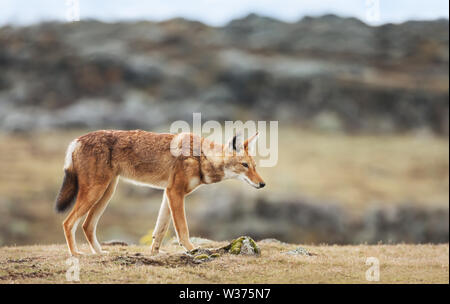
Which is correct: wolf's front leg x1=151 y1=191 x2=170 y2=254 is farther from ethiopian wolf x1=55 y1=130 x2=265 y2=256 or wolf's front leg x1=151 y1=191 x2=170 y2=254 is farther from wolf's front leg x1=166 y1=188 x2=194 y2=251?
wolf's front leg x1=166 y1=188 x2=194 y2=251

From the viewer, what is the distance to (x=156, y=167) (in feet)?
40.2

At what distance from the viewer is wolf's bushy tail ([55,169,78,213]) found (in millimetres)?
12141

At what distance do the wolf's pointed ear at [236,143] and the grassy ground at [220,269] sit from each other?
2.36 m

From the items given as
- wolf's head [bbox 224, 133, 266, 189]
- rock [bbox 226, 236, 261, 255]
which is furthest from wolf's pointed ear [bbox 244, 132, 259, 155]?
rock [bbox 226, 236, 261, 255]

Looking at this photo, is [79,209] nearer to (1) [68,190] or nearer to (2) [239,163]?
(1) [68,190]

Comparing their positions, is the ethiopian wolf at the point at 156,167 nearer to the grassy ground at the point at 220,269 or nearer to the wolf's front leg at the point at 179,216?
the wolf's front leg at the point at 179,216

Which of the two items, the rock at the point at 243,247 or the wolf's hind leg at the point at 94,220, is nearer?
the rock at the point at 243,247

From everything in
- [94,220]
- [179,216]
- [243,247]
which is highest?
[179,216]

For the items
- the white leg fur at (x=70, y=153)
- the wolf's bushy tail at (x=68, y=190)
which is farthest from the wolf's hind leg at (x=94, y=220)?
the white leg fur at (x=70, y=153)

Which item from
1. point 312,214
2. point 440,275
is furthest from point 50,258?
point 312,214

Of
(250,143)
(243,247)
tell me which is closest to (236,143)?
(250,143)

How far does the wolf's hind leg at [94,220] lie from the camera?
12.3 meters

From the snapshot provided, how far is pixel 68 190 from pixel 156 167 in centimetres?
201

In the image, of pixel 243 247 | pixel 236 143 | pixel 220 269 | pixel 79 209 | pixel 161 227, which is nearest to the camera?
pixel 220 269
